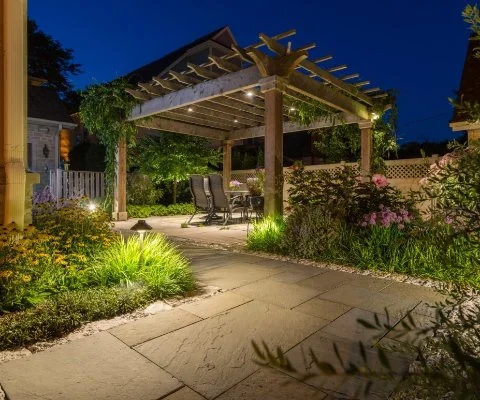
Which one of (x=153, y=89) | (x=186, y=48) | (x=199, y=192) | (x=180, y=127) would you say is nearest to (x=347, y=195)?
(x=199, y=192)

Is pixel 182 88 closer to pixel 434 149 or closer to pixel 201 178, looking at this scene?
pixel 201 178

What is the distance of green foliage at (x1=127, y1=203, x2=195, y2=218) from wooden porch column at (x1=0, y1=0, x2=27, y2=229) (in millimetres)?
6483

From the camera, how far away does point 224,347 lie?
2.06 meters

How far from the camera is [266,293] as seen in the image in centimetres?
307

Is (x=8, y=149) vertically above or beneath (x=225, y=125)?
beneath

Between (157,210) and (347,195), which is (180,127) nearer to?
(157,210)

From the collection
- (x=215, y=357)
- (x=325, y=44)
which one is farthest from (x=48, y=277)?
(x=325, y=44)

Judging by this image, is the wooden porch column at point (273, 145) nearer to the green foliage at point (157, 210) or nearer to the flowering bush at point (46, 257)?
the flowering bush at point (46, 257)

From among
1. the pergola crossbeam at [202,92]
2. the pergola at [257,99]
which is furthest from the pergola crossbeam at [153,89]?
the pergola crossbeam at [202,92]

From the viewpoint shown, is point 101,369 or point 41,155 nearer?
point 101,369

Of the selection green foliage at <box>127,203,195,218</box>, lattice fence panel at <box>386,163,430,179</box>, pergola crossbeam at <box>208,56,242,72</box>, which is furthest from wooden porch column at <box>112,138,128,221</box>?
lattice fence panel at <box>386,163,430,179</box>

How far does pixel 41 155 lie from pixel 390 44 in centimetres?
5849

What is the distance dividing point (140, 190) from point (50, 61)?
16.3 meters

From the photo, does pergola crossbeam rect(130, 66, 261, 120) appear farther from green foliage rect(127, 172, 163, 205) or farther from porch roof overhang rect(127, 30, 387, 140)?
green foliage rect(127, 172, 163, 205)
